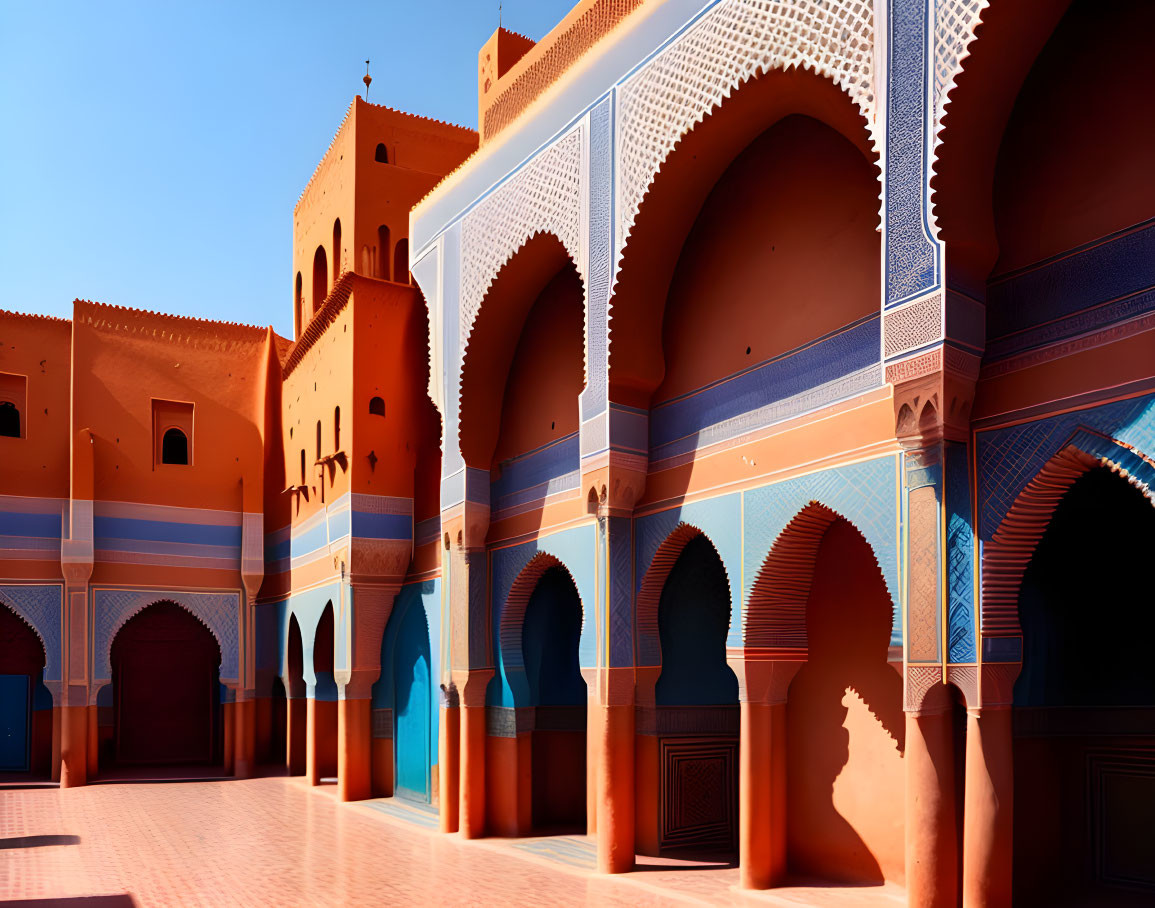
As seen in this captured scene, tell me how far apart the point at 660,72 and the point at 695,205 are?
109 centimetres

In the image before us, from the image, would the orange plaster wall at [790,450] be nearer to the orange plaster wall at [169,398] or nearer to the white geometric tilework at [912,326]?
the white geometric tilework at [912,326]

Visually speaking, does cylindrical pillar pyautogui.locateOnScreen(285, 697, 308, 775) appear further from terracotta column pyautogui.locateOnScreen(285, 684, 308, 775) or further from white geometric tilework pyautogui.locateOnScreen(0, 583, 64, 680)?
white geometric tilework pyautogui.locateOnScreen(0, 583, 64, 680)

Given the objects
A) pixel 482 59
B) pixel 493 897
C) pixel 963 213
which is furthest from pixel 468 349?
pixel 963 213

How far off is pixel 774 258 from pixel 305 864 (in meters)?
6.67

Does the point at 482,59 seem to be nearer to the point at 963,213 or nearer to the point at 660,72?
the point at 660,72

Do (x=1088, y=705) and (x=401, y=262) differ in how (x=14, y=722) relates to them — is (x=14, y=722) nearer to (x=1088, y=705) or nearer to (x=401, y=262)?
(x=401, y=262)

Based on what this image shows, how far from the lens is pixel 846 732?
8.33 m

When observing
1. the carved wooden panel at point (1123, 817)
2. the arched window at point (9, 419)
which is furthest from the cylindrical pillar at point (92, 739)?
the carved wooden panel at point (1123, 817)

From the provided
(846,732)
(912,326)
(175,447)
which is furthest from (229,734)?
→ (912,326)

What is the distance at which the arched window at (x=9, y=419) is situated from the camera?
56.5 ft

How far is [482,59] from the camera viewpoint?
41.9 ft

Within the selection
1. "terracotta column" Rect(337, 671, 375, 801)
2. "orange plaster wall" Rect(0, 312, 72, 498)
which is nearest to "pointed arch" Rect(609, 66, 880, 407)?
"terracotta column" Rect(337, 671, 375, 801)

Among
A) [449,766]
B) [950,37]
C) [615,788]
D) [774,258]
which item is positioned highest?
[950,37]

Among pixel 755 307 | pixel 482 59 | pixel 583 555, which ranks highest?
pixel 482 59
